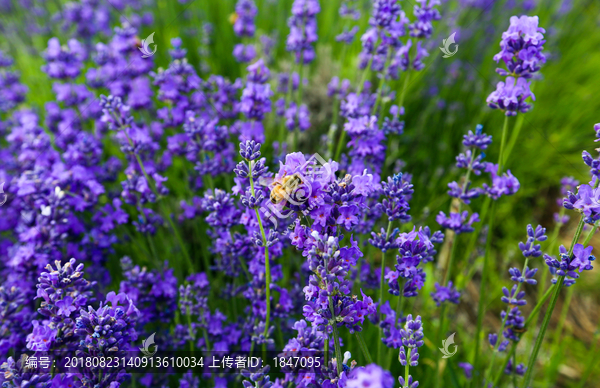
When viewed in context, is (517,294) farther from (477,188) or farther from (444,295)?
(477,188)

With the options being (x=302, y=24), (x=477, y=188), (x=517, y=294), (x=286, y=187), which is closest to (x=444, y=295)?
(x=517, y=294)

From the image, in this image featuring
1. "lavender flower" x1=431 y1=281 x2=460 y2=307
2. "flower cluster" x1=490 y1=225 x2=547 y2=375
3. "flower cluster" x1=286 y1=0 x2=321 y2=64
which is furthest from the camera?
"flower cluster" x1=286 y1=0 x2=321 y2=64

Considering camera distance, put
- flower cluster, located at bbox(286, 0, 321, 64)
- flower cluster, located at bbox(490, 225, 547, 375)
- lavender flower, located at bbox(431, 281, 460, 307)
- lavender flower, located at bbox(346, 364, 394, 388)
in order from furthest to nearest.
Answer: flower cluster, located at bbox(286, 0, 321, 64), lavender flower, located at bbox(431, 281, 460, 307), flower cluster, located at bbox(490, 225, 547, 375), lavender flower, located at bbox(346, 364, 394, 388)

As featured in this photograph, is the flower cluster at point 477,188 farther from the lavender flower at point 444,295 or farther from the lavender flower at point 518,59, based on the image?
the lavender flower at point 444,295

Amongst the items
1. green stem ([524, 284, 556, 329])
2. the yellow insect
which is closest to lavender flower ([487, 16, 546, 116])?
green stem ([524, 284, 556, 329])

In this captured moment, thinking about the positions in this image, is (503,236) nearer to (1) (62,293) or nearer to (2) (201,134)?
(2) (201,134)

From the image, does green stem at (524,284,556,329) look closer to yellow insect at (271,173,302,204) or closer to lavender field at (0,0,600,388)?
lavender field at (0,0,600,388)

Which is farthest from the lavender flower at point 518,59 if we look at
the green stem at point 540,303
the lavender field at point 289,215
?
the green stem at point 540,303
